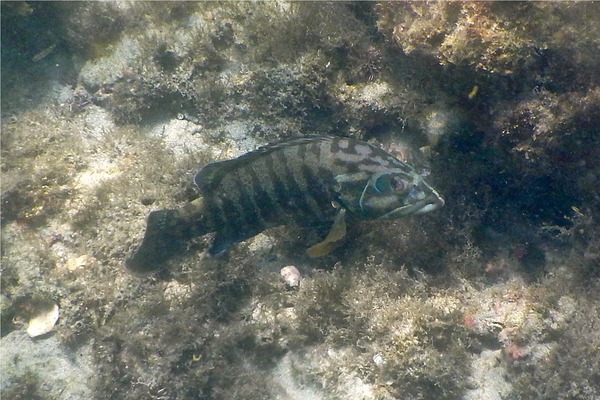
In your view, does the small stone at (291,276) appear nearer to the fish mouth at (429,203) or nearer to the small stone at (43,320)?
the fish mouth at (429,203)

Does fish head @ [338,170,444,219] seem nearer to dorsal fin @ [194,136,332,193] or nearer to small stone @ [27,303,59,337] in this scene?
dorsal fin @ [194,136,332,193]

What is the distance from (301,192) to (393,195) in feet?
2.84

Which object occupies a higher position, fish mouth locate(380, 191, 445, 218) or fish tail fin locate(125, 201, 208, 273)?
fish mouth locate(380, 191, 445, 218)

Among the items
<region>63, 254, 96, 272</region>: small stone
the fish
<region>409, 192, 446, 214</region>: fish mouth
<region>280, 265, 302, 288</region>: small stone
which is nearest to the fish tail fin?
the fish

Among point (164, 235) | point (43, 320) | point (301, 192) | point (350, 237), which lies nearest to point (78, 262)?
point (43, 320)

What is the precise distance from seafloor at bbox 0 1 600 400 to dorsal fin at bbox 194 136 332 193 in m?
1.02

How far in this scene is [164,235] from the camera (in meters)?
4.39

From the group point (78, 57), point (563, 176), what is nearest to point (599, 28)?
point (563, 176)

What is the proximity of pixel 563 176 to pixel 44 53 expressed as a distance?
25.6ft

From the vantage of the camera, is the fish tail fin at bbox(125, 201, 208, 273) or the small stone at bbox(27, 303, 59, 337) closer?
the fish tail fin at bbox(125, 201, 208, 273)

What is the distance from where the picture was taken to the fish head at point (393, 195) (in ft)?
12.1

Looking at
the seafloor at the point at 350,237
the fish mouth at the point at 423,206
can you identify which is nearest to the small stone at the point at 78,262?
the seafloor at the point at 350,237

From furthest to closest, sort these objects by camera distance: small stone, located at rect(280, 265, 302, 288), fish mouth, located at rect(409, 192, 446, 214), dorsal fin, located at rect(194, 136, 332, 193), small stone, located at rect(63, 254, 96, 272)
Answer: small stone, located at rect(63, 254, 96, 272)
small stone, located at rect(280, 265, 302, 288)
dorsal fin, located at rect(194, 136, 332, 193)
fish mouth, located at rect(409, 192, 446, 214)

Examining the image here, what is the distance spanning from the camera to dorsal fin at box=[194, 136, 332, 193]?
396 cm
